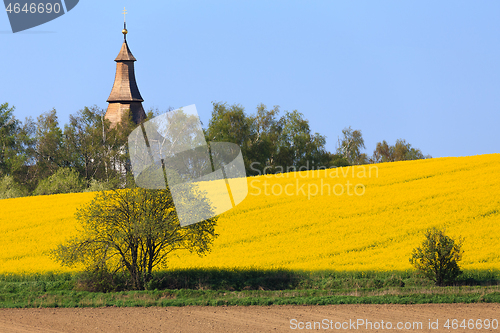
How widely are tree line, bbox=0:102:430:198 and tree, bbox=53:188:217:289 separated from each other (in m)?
37.3

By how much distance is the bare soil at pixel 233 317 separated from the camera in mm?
13430

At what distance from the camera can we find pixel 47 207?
109ft

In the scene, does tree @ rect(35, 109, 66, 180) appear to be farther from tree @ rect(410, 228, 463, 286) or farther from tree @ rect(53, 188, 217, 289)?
tree @ rect(410, 228, 463, 286)

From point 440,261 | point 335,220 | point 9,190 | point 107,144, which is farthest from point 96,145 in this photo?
point 440,261

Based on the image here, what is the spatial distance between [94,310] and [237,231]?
10819 millimetres

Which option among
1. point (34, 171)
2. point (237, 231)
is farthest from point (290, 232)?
point (34, 171)

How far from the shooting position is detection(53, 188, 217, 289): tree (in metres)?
19.4

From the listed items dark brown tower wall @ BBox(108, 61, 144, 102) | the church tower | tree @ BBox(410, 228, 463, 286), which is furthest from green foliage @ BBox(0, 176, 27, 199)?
tree @ BBox(410, 228, 463, 286)

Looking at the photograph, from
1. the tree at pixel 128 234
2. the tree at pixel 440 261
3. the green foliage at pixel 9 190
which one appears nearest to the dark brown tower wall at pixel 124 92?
the green foliage at pixel 9 190

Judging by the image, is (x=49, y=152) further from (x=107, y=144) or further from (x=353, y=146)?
(x=353, y=146)

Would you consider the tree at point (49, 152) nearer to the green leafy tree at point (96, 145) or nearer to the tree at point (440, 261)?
the green leafy tree at point (96, 145)

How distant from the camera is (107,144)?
60125mm

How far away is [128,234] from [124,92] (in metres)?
56.3

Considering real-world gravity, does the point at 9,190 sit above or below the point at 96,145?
Result: below
